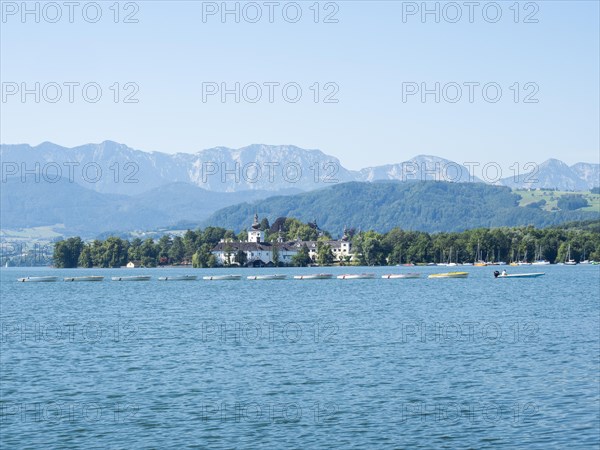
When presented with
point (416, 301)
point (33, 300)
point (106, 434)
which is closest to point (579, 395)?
point (106, 434)

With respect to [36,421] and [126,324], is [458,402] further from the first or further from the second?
[126,324]

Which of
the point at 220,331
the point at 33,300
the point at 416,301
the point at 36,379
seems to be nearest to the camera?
the point at 36,379

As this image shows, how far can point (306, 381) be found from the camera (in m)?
41.7

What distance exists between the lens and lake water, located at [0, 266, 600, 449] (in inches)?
1243

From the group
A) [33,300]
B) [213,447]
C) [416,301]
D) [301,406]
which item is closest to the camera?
[213,447]

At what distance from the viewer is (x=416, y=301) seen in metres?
101

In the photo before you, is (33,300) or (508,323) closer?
(508,323)

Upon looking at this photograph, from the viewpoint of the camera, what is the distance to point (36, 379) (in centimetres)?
4312

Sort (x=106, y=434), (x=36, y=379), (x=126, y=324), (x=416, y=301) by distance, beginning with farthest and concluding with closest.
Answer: (x=416, y=301) < (x=126, y=324) < (x=36, y=379) < (x=106, y=434)

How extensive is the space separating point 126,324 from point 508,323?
31241 millimetres

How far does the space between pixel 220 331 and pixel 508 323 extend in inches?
892

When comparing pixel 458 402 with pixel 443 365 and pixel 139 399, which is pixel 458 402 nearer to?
pixel 443 365

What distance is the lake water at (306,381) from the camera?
31.6 m

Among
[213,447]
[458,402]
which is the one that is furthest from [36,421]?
[458,402]
